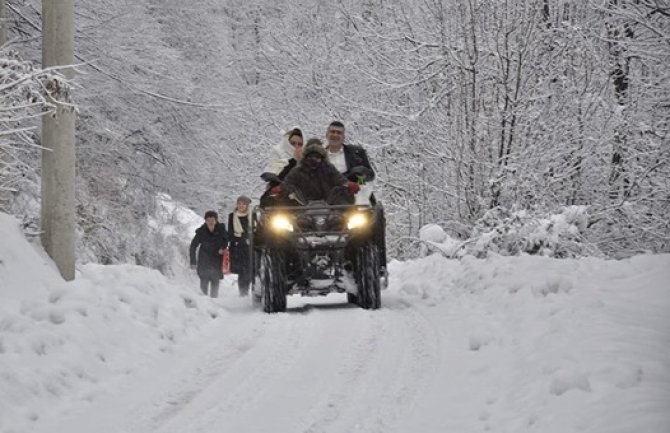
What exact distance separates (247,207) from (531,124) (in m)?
5.20

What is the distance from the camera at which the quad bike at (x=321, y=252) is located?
952 cm

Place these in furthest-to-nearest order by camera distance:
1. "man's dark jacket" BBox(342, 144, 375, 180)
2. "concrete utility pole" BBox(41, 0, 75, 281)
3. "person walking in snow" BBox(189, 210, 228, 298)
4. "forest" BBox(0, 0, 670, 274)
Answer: "person walking in snow" BBox(189, 210, 228, 298) → "forest" BBox(0, 0, 670, 274) → "man's dark jacket" BBox(342, 144, 375, 180) → "concrete utility pole" BBox(41, 0, 75, 281)

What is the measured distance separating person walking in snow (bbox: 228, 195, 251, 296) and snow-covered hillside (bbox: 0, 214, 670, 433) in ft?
15.4

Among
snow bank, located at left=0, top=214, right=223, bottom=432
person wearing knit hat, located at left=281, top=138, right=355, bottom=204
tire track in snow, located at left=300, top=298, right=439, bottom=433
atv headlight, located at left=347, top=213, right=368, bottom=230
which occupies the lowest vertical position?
tire track in snow, located at left=300, top=298, right=439, bottom=433

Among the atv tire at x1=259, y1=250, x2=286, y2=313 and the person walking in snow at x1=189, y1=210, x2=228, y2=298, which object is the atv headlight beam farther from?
the person walking in snow at x1=189, y1=210, x2=228, y2=298

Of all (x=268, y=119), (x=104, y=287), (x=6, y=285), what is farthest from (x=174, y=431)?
(x=268, y=119)

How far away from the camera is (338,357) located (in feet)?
21.9

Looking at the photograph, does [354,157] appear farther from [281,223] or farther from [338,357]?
[338,357]

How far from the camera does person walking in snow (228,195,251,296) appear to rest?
14.1m

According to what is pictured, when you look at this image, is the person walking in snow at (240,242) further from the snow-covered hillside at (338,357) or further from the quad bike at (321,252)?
the snow-covered hillside at (338,357)

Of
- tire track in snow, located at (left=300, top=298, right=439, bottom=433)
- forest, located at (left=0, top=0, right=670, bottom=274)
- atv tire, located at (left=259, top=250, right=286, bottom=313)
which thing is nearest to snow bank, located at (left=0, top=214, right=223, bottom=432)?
atv tire, located at (left=259, top=250, right=286, bottom=313)

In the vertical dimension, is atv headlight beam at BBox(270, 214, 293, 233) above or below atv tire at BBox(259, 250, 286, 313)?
above

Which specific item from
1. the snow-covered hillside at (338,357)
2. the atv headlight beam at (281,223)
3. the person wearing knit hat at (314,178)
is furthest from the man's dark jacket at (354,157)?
the snow-covered hillside at (338,357)

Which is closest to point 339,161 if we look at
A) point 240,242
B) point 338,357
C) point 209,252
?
point 209,252
